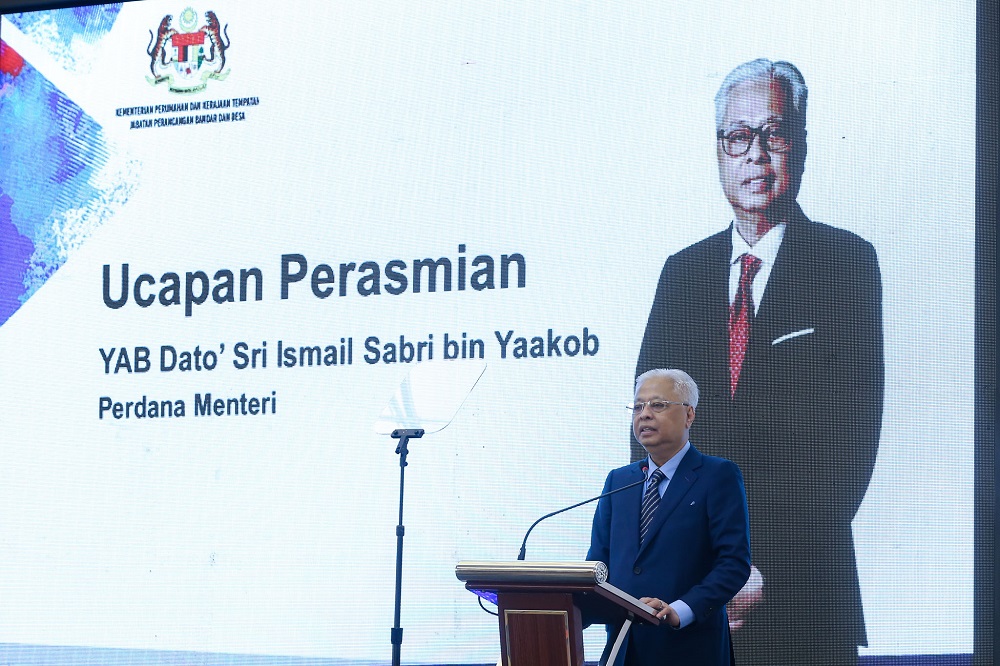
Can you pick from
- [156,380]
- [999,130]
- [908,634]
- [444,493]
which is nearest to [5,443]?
[156,380]

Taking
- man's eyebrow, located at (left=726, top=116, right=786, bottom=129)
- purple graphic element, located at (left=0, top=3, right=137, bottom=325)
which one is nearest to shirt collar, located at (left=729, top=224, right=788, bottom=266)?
man's eyebrow, located at (left=726, top=116, right=786, bottom=129)

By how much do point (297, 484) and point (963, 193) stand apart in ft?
7.84

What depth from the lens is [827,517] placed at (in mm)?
3996

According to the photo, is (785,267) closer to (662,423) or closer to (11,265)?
(662,423)

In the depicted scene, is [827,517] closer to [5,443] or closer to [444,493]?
[444,493]

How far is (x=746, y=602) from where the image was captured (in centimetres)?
401

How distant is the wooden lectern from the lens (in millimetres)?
2650

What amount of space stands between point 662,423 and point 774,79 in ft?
5.22

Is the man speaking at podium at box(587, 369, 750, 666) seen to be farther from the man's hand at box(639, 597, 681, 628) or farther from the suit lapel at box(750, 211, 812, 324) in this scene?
the suit lapel at box(750, 211, 812, 324)

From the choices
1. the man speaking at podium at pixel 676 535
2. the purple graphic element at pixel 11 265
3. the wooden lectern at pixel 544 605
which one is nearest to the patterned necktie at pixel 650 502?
the man speaking at podium at pixel 676 535

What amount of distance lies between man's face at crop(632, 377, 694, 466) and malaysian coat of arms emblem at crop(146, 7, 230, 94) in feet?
7.51

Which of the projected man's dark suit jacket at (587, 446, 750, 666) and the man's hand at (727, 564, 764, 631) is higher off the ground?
the projected man's dark suit jacket at (587, 446, 750, 666)

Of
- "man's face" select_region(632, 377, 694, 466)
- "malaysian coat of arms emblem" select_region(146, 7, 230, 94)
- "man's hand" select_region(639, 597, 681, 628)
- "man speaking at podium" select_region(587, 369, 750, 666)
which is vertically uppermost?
"malaysian coat of arms emblem" select_region(146, 7, 230, 94)

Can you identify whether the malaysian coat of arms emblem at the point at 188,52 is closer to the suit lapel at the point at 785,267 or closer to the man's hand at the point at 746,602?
the suit lapel at the point at 785,267
